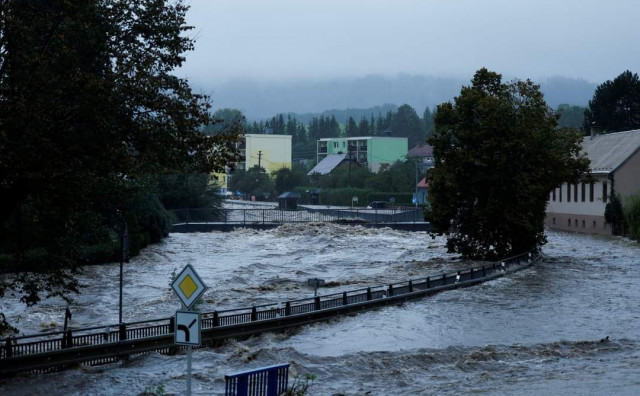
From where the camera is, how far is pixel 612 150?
76.9m

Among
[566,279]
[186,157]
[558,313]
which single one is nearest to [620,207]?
[566,279]

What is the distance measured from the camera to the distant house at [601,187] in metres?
72.3

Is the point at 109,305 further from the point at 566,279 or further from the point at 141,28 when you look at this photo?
the point at 566,279

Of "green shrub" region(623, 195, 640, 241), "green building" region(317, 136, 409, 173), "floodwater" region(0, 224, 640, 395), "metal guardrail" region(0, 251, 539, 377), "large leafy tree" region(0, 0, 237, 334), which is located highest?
"green building" region(317, 136, 409, 173)

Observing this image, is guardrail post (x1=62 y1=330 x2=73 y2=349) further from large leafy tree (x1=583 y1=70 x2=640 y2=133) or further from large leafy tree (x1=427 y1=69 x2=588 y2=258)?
large leafy tree (x1=583 y1=70 x2=640 y2=133)

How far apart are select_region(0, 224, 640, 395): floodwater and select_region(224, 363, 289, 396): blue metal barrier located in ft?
8.90

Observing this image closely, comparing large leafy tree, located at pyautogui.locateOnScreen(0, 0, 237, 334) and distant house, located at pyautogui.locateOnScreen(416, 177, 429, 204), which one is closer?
large leafy tree, located at pyautogui.locateOnScreen(0, 0, 237, 334)

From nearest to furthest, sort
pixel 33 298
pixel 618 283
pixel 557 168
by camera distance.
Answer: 1. pixel 33 298
2. pixel 618 283
3. pixel 557 168

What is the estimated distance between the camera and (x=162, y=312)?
3238cm

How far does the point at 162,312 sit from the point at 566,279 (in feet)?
65.7

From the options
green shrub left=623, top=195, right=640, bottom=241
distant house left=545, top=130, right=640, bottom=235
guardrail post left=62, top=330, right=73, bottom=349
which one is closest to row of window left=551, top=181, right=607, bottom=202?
distant house left=545, top=130, right=640, bottom=235

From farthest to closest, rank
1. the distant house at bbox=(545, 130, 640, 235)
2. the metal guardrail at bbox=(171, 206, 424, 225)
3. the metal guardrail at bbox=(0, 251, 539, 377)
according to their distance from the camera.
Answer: the metal guardrail at bbox=(171, 206, 424, 225), the distant house at bbox=(545, 130, 640, 235), the metal guardrail at bbox=(0, 251, 539, 377)

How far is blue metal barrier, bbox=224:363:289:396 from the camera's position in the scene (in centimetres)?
1614

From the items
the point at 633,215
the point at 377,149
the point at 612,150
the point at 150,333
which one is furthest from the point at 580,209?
the point at 377,149
